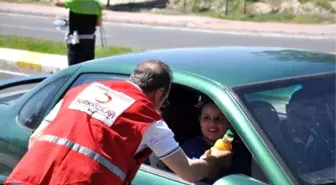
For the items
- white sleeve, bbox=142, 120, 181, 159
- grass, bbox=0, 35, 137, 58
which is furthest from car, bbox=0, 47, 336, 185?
grass, bbox=0, 35, 137, 58

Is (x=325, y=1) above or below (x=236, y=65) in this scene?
below

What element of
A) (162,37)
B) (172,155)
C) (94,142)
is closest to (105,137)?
(94,142)

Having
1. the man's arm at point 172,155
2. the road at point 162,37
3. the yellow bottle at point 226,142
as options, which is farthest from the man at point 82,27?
the road at point 162,37

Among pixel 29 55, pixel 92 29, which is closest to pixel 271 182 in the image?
pixel 92 29

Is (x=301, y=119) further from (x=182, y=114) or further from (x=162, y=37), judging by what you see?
(x=162, y=37)

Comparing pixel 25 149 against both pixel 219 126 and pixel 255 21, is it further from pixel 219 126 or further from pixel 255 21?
pixel 255 21

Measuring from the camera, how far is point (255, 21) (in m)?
26.4

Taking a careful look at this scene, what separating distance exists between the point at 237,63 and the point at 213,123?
0.31 metres

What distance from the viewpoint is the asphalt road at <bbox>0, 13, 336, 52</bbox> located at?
64.4 feet

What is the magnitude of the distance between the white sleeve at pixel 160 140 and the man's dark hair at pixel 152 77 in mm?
144

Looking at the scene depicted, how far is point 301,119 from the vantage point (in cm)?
330

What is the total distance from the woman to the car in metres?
0.05

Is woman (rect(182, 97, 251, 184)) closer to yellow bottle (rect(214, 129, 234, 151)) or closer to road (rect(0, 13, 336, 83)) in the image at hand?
yellow bottle (rect(214, 129, 234, 151))

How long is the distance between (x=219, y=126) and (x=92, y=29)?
19.0ft
